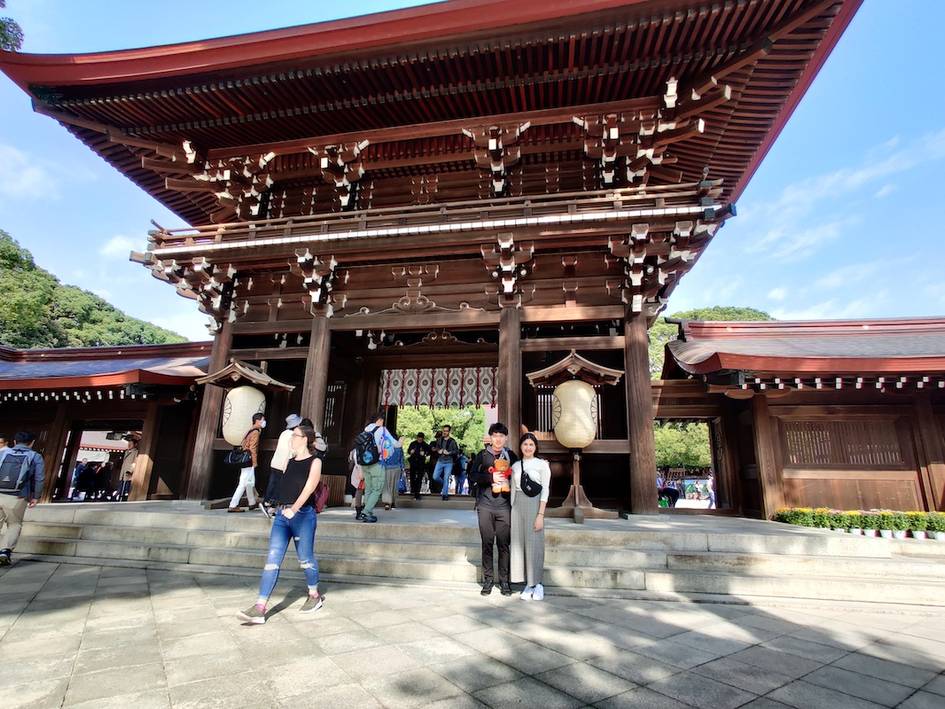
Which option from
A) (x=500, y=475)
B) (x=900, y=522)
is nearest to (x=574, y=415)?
(x=500, y=475)

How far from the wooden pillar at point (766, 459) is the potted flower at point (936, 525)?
2.17 metres

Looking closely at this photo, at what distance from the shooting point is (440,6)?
21.9ft

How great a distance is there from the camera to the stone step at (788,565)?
490cm

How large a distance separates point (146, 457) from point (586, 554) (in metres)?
10.9

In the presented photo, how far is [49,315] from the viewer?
33188mm

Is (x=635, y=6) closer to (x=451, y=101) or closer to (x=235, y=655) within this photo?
(x=451, y=101)

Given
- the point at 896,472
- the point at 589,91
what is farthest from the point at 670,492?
the point at 589,91

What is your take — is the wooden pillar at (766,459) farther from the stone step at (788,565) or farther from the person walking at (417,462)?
the person walking at (417,462)

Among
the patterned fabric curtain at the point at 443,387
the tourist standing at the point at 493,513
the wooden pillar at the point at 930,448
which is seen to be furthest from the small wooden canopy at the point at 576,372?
the wooden pillar at the point at 930,448

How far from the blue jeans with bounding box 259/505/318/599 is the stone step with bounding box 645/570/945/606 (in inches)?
135

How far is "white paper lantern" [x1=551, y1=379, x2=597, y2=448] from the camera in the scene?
7109 millimetres

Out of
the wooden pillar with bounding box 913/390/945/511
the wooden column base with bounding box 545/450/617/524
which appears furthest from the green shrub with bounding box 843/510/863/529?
the wooden column base with bounding box 545/450/617/524

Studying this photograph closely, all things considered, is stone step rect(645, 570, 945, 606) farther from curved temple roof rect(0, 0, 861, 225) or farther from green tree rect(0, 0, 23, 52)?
green tree rect(0, 0, 23, 52)

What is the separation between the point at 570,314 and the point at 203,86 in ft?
25.1
